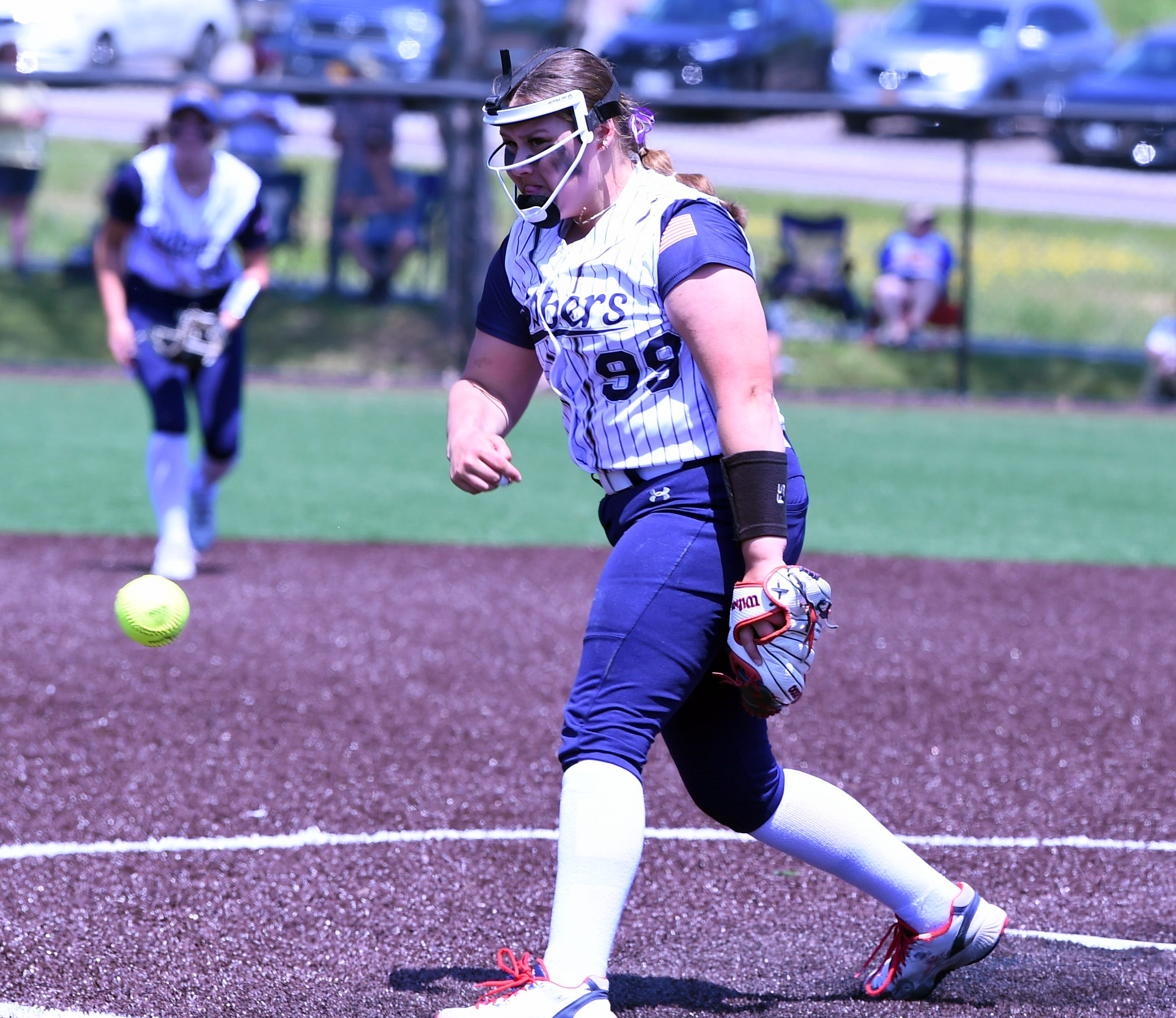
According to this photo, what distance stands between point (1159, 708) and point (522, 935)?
10.4 ft

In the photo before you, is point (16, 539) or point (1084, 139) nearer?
point (16, 539)

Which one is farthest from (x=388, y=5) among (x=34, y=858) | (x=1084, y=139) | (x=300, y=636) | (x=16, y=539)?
(x=34, y=858)

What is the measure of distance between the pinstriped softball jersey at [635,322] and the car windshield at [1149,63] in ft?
71.8

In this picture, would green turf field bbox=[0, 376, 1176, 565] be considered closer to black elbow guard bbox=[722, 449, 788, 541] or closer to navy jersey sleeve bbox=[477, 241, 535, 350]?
navy jersey sleeve bbox=[477, 241, 535, 350]

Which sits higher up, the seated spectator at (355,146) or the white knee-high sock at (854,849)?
the seated spectator at (355,146)

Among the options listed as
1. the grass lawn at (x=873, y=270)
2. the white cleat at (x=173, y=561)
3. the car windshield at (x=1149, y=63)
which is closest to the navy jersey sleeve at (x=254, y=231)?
the white cleat at (x=173, y=561)

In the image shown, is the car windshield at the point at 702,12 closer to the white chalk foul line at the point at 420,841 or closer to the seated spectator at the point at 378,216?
the seated spectator at the point at 378,216

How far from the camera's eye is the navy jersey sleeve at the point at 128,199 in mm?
7957

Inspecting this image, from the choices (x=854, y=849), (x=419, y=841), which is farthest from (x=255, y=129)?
(x=854, y=849)

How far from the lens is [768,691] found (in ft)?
10.8

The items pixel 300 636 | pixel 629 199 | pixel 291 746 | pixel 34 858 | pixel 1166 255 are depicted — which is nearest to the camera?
pixel 629 199

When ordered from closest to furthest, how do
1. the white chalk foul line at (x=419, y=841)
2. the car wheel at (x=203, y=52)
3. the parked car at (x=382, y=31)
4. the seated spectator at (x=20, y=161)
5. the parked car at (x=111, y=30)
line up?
the white chalk foul line at (x=419, y=841) → the seated spectator at (x=20, y=161) → the parked car at (x=111, y=30) → the car wheel at (x=203, y=52) → the parked car at (x=382, y=31)

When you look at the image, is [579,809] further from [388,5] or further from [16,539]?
[388,5]

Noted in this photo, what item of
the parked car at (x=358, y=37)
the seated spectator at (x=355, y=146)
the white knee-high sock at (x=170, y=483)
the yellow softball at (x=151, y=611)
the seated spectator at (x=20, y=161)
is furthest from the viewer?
the parked car at (x=358, y=37)
